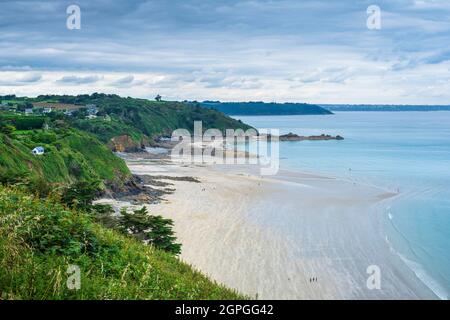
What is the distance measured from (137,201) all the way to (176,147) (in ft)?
227

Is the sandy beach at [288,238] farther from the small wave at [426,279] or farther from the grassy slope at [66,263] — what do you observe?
the grassy slope at [66,263]

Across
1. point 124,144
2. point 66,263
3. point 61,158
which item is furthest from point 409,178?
point 66,263

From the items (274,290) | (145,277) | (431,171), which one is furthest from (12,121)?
(145,277)

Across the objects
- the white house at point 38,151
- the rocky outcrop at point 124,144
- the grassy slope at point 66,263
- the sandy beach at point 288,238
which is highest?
the grassy slope at point 66,263

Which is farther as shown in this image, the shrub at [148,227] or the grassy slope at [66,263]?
the shrub at [148,227]

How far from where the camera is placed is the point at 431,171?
253 feet

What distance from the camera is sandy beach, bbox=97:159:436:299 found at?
87.8 ft

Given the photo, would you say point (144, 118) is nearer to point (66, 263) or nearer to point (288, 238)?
point (288, 238)

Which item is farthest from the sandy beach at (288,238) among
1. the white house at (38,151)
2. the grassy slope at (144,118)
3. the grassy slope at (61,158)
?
the grassy slope at (144,118)

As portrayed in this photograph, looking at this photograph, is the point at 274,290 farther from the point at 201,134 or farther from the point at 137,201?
the point at 201,134

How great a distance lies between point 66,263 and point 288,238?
29.8 m

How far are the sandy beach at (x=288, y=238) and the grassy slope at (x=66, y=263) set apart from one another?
42.9ft

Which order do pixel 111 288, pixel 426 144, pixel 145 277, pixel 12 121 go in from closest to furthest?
pixel 111 288 → pixel 145 277 → pixel 12 121 → pixel 426 144

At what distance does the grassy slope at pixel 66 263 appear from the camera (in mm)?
6527
